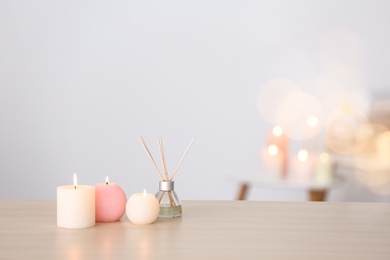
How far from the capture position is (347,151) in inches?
113

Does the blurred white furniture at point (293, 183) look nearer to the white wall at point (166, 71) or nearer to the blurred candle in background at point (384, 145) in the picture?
the blurred candle in background at point (384, 145)

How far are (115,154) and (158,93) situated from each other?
39 cm

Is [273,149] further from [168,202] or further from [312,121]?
[168,202]

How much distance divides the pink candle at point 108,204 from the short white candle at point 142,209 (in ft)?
0.07

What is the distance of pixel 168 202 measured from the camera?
1.23 m

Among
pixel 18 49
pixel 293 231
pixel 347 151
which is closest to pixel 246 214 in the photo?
pixel 293 231

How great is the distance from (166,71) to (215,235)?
88.4 inches

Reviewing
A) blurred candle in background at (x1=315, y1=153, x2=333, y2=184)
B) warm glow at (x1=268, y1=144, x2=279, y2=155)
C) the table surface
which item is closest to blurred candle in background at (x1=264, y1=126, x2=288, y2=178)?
warm glow at (x1=268, y1=144, x2=279, y2=155)

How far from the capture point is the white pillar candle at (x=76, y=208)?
111 centimetres

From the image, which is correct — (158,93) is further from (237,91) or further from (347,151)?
(347,151)

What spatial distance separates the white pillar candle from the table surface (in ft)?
0.07

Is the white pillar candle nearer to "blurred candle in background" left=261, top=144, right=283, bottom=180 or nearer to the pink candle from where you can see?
the pink candle

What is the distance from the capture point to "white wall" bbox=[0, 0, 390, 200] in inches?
127

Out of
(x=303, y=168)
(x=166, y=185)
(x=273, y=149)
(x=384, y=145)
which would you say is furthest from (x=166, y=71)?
(x=166, y=185)
